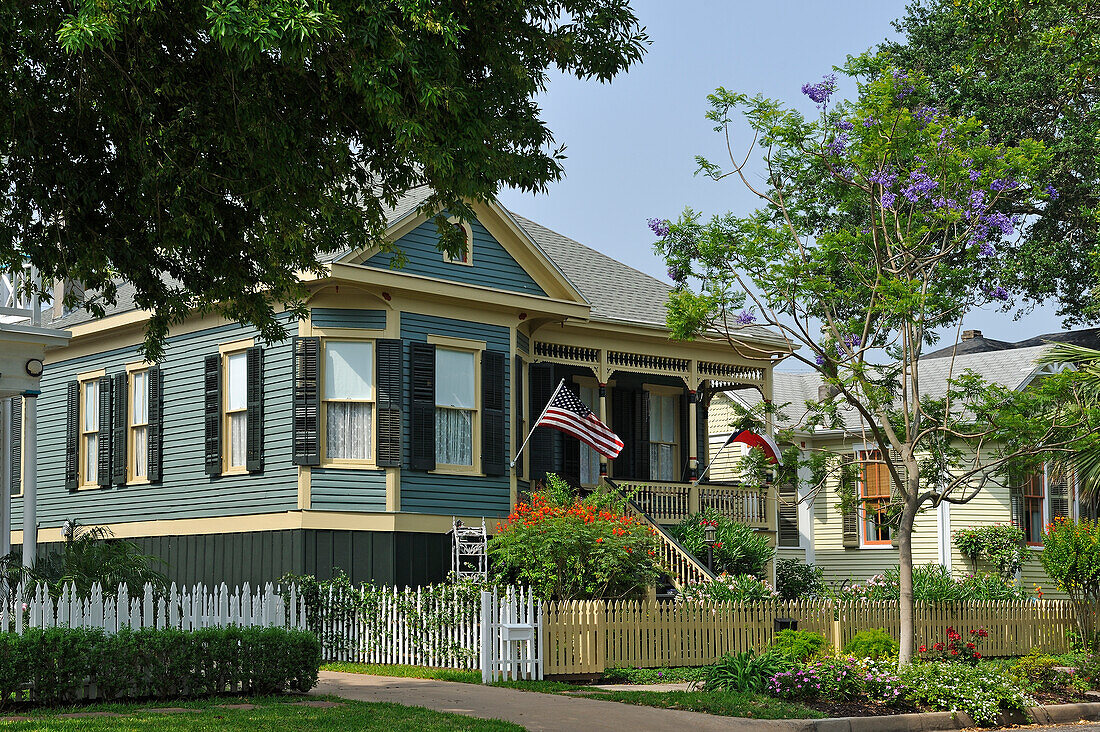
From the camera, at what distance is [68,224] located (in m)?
11.8

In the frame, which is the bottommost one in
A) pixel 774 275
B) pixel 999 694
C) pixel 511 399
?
pixel 999 694

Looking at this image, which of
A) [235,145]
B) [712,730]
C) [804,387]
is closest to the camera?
[235,145]

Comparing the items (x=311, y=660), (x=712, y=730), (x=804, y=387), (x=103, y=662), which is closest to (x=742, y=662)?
(x=712, y=730)

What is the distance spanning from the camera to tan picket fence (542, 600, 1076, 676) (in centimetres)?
1666

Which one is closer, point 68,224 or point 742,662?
point 68,224

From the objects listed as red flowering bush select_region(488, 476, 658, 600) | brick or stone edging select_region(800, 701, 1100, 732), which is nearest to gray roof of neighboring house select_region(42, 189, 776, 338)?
red flowering bush select_region(488, 476, 658, 600)

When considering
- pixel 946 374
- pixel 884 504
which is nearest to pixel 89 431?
pixel 884 504

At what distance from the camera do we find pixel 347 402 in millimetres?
19938

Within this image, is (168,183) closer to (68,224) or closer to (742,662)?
(68,224)

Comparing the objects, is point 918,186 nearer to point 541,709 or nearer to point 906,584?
point 906,584

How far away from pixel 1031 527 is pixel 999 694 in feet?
55.9

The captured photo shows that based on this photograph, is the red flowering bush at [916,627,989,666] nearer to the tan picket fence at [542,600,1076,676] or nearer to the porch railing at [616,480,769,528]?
the tan picket fence at [542,600,1076,676]

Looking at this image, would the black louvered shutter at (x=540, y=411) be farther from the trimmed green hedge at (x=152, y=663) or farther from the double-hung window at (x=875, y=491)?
the double-hung window at (x=875, y=491)

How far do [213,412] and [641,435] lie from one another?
9430 millimetres
